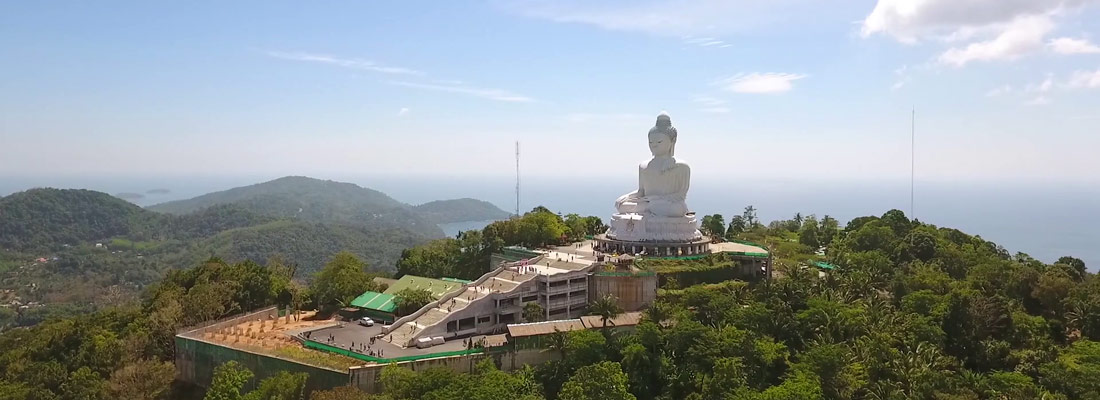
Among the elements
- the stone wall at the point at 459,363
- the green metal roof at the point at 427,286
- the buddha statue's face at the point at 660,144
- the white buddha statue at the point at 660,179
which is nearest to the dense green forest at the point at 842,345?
the stone wall at the point at 459,363

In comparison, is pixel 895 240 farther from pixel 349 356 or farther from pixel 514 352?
pixel 349 356

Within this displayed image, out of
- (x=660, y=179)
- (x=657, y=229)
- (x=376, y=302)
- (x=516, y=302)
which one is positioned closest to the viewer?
(x=516, y=302)

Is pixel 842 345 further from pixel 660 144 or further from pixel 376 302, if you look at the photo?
pixel 376 302

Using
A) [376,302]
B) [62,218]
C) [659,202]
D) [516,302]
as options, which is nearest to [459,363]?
[516,302]

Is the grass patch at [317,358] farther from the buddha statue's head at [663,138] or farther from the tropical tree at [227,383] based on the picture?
the buddha statue's head at [663,138]

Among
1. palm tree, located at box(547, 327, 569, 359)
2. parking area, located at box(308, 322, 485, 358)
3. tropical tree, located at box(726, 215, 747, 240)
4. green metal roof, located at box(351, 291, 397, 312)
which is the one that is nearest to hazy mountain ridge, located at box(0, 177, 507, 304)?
tropical tree, located at box(726, 215, 747, 240)

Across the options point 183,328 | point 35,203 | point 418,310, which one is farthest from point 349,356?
point 35,203
